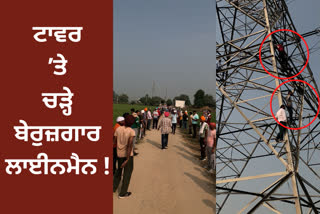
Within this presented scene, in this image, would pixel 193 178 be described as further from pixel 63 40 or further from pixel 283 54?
pixel 63 40

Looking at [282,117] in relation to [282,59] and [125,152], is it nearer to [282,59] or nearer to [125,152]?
[282,59]

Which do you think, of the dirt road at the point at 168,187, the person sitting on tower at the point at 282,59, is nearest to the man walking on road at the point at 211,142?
the dirt road at the point at 168,187

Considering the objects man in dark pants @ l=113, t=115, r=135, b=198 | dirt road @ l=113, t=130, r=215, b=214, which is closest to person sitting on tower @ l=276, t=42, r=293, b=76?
dirt road @ l=113, t=130, r=215, b=214

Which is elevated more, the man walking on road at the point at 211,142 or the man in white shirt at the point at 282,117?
the man in white shirt at the point at 282,117

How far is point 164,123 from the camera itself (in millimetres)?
6637

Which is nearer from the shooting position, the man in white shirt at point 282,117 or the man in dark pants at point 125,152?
the man in dark pants at point 125,152

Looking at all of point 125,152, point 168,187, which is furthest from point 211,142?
point 125,152

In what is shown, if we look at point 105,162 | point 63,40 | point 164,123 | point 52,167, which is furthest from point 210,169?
point 63,40

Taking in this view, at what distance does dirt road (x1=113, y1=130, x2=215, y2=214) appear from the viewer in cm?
335

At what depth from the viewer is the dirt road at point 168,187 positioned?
3.35 m

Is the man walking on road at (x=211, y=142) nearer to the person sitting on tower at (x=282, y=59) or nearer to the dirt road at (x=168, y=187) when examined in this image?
the dirt road at (x=168, y=187)

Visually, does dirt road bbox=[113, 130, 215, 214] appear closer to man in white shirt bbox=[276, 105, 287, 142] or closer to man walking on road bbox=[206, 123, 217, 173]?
man walking on road bbox=[206, 123, 217, 173]

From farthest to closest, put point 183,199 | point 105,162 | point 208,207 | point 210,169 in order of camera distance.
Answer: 1. point 210,169
2. point 105,162
3. point 183,199
4. point 208,207

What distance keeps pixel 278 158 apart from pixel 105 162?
3.85 m
